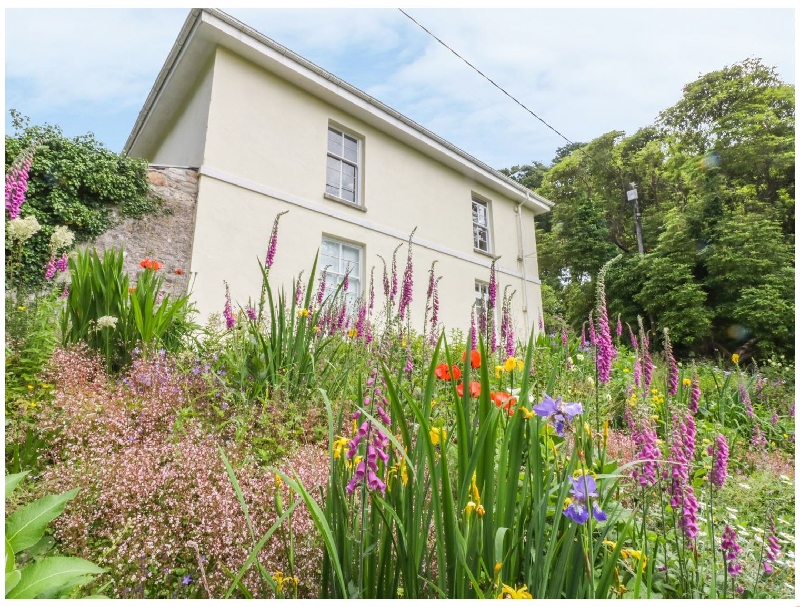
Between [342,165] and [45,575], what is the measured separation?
7.60 meters

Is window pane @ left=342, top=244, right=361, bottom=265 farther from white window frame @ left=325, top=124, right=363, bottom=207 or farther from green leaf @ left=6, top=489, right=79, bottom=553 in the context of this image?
green leaf @ left=6, top=489, right=79, bottom=553

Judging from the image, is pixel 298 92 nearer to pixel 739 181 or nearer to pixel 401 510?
pixel 401 510

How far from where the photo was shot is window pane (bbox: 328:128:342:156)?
7.59m

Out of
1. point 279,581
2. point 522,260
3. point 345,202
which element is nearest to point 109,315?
point 279,581

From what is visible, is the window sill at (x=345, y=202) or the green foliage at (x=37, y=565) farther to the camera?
the window sill at (x=345, y=202)

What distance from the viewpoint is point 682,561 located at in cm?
111

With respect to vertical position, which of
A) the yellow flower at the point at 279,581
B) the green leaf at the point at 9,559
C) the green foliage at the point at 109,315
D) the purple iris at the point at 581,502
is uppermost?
the green foliage at the point at 109,315

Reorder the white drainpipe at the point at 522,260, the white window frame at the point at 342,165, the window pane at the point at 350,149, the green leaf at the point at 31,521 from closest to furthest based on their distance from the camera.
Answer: the green leaf at the point at 31,521 < the white window frame at the point at 342,165 < the window pane at the point at 350,149 < the white drainpipe at the point at 522,260

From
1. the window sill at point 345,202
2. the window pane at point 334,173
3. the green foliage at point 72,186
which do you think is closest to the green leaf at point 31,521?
the green foliage at point 72,186

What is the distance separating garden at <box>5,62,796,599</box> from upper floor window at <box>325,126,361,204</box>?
4066 millimetres

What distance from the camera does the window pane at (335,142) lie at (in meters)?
7.59

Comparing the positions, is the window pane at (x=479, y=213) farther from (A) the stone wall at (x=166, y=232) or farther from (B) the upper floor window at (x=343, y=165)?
(A) the stone wall at (x=166, y=232)

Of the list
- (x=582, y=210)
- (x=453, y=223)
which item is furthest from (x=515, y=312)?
(x=582, y=210)

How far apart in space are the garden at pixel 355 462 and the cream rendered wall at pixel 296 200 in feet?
6.11
